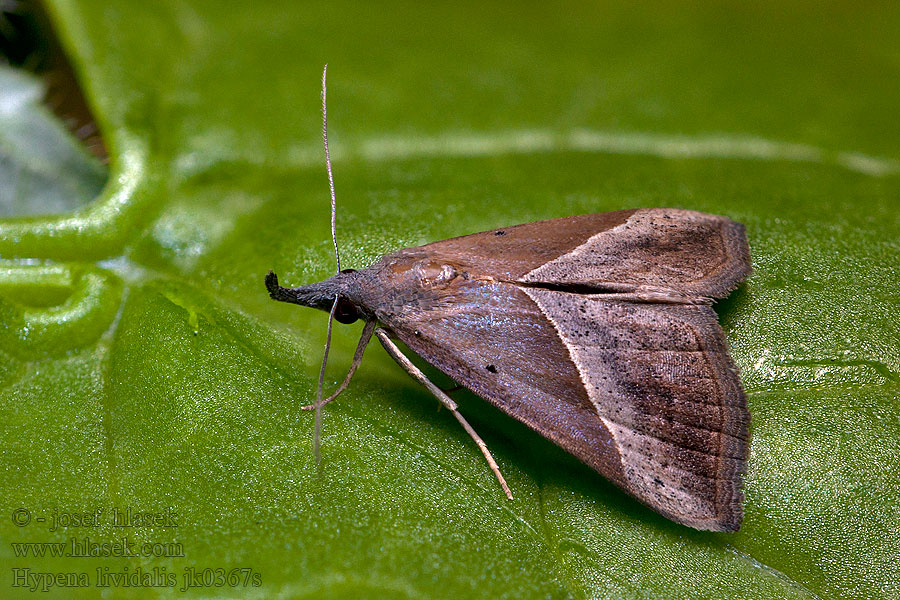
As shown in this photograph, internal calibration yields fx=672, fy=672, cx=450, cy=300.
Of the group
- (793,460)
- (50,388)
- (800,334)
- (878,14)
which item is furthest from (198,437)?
(878,14)

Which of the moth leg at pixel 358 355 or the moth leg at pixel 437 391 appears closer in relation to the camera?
the moth leg at pixel 437 391

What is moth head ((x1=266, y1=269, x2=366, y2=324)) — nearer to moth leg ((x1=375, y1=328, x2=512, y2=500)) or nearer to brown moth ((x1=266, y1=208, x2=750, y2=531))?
brown moth ((x1=266, y1=208, x2=750, y2=531))

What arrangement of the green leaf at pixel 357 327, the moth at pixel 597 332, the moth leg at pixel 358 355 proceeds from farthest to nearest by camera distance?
the moth leg at pixel 358 355
the moth at pixel 597 332
the green leaf at pixel 357 327

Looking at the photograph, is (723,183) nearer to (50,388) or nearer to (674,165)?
(674,165)

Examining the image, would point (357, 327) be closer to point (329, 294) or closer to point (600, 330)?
point (329, 294)

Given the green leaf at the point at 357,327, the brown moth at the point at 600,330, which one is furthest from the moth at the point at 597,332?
the green leaf at the point at 357,327

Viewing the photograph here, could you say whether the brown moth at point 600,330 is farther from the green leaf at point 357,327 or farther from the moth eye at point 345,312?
the green leaf at point 357,327

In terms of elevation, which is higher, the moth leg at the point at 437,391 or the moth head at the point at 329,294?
the moth head at the point at 329,294

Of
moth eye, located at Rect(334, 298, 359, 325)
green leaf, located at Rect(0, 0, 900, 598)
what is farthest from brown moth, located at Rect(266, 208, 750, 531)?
green leaf, located at Rect(0, 0, 900, 598)
